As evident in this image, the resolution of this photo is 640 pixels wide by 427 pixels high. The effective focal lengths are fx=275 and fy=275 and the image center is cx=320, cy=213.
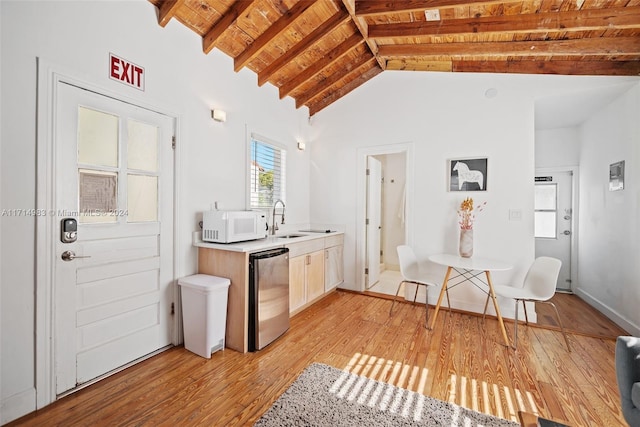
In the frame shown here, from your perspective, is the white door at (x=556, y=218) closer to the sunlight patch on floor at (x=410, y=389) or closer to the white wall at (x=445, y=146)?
the white wall at (x=445, y=146)

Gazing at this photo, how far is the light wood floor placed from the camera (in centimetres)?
171

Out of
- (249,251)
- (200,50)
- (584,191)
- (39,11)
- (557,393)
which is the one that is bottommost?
(557,393)

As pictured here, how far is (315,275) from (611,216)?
3506mm

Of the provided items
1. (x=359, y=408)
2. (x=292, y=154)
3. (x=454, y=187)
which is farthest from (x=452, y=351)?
(x=292, y=154)

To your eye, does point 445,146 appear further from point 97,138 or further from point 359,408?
point 97,138

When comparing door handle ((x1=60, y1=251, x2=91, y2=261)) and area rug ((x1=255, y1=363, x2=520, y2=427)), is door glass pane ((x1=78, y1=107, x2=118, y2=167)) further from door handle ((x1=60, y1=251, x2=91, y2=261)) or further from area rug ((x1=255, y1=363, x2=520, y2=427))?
area rug ((x1=255, y1=363, x2=520, y2=427))

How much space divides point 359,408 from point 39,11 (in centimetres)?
318

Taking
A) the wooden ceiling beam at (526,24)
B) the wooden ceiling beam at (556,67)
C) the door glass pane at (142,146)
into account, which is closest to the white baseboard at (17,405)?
the door glass pane at (142,146)

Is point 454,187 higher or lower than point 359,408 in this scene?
higher

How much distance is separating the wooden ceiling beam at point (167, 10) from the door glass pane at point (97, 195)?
135 cm

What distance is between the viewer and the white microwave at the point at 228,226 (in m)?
2.54

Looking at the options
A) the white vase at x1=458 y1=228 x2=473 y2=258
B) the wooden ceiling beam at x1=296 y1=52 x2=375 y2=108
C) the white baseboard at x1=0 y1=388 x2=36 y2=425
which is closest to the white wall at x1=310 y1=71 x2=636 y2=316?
the white vase at x1=458 y1=228 x2=473 y2=258

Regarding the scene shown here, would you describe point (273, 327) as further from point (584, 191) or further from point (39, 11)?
point (584, 191)

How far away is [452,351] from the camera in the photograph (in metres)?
2.48
